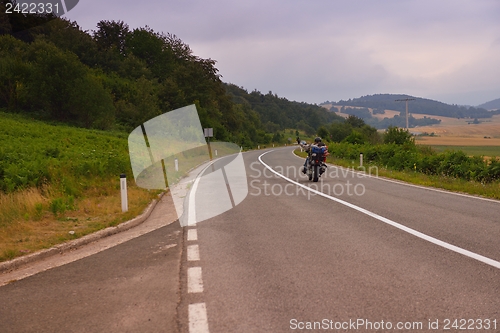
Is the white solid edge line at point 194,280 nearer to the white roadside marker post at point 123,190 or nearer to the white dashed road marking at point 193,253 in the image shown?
the white dashed road marking at point 193,253

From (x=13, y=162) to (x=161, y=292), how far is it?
→ 42.2ft

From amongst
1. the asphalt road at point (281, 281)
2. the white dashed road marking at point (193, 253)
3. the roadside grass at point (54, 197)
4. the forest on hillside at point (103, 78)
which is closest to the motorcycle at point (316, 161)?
the roadside grass at point (54, 197)

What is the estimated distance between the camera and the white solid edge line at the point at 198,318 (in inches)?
143

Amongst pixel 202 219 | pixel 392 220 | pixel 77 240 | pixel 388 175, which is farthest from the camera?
pixel 388 175

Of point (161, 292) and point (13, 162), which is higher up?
point (13, 162)

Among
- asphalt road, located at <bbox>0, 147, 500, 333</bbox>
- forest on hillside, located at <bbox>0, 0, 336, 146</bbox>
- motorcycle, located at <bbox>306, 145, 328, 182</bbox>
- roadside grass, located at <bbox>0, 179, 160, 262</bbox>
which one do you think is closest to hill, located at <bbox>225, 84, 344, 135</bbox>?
forest on hillside, located at <bbox>0, 0, 336, 146</bbox>

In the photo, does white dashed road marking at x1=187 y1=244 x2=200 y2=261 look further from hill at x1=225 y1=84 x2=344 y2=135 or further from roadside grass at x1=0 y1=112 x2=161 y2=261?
hill at x1=225 y1=84 x2=344 y2=135

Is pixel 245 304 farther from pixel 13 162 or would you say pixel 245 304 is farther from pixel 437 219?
pixel 13 162

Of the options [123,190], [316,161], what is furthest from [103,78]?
[123,190]

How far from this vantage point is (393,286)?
178 inches

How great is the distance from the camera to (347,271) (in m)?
5.08

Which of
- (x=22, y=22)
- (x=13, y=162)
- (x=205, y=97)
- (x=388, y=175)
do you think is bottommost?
(x=388, y=175)

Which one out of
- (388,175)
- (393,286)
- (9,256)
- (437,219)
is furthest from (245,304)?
(388,175)

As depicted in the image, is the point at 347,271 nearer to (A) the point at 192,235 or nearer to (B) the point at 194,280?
(B) the point at 194,280
